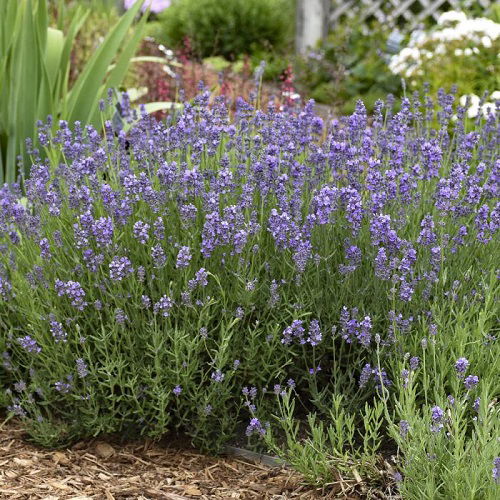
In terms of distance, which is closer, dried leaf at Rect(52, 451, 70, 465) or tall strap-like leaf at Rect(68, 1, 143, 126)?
dried leaf at Rect(52, 451, 70, 465)

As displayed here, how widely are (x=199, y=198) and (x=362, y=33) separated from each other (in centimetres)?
780

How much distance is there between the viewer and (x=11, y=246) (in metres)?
3.08

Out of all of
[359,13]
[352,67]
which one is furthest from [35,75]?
[359,13]

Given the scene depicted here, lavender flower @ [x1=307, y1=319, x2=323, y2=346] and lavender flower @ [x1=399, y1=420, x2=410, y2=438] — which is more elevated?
lavender flower @ [x1=307, y1=319, x2=323, y2=346]

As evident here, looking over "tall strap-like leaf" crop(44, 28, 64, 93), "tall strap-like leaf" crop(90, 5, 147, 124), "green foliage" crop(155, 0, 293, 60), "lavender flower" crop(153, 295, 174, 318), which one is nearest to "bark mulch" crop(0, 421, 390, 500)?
"lavender flower" crop(153, 295, 174, 318)

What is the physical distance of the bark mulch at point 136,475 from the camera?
2.66m

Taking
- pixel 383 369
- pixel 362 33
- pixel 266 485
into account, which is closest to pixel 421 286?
pixel 383 369

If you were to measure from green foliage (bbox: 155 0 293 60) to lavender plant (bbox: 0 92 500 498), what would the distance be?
864 centimetres

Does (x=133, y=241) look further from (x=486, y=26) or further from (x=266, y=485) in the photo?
(x=486, y=26)

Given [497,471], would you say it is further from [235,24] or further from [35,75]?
[235,24]

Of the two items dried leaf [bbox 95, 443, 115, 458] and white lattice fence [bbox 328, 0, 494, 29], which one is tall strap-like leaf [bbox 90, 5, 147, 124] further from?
white lattice fence [bbox 328, 0, 494, 29]

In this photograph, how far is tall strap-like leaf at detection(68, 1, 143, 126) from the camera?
15.7ft

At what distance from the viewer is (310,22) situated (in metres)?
10.5

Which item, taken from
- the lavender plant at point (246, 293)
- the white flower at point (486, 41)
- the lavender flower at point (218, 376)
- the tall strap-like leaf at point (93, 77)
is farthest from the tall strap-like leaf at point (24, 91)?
the white flower at point (486, 41)
